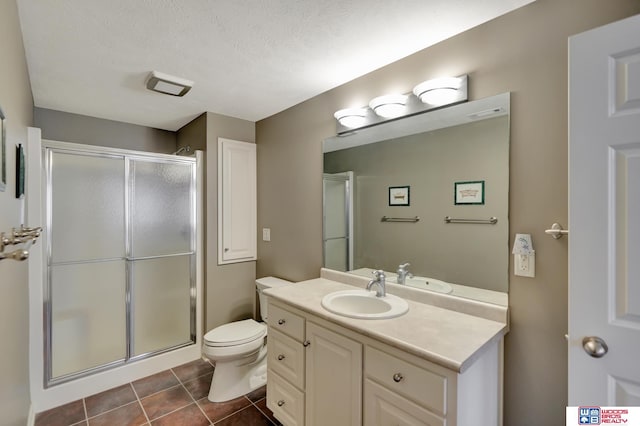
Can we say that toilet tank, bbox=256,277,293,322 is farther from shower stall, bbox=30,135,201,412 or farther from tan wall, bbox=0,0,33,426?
tan wall, bbox=0,0,33,426

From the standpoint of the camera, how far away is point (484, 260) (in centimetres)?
148

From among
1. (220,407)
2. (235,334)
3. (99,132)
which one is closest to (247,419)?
(220,407)

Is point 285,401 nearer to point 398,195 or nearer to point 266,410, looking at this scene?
point 266,410

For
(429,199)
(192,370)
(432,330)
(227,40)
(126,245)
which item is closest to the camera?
(432,330)

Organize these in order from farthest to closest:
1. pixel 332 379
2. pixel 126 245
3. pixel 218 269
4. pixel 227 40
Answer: pixel 218 269, pixel 126 245, pixel 227 40, pixel 332 379

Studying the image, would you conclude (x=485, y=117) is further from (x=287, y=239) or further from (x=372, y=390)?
(x=287, y=239)

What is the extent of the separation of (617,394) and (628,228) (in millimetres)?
537

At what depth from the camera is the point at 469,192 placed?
1523 mm

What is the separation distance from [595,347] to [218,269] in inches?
102

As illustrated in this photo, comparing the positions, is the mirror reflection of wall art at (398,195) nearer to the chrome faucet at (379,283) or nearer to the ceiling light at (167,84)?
the chrome faucet at (379,283)

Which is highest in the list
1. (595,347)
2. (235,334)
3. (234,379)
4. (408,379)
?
(595,347)

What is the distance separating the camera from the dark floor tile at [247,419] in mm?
1893

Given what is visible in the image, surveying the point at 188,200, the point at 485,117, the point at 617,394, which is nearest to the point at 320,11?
the point at 485,117

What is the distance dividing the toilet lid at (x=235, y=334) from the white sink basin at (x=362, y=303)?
0.85 m
